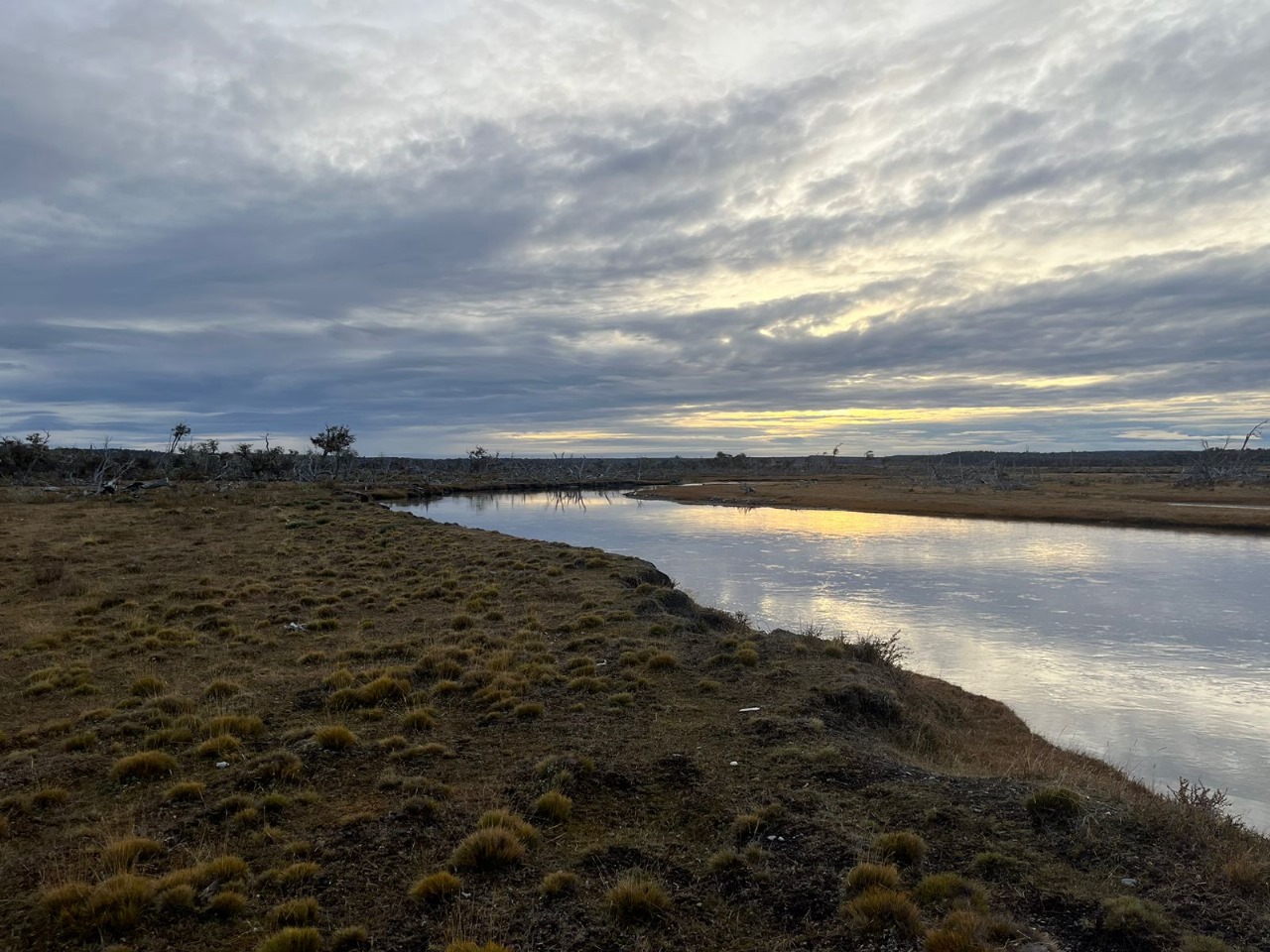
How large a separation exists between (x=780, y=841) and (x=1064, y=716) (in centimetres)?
935

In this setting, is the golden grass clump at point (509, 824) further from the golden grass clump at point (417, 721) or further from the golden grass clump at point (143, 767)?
the golden grass clump at point (143, 767)

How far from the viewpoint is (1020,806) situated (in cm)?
694

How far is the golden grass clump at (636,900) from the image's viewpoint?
17.9 feet

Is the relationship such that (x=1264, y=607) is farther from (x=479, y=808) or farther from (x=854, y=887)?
(x=479, y=808)

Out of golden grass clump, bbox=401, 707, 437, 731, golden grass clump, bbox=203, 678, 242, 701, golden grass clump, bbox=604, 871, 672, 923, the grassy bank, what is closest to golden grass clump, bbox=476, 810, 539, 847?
the grassy bank

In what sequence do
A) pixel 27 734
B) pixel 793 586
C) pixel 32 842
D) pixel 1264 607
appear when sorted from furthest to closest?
pixel 793 586, pixel 1264 607, pixel 27 734, pixel 32 842

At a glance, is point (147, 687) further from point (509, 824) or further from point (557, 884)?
point (557, 884)

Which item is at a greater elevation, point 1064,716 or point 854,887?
point 854,887

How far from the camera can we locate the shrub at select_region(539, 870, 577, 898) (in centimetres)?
573

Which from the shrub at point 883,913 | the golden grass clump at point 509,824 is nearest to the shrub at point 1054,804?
the shrub at point 883,913

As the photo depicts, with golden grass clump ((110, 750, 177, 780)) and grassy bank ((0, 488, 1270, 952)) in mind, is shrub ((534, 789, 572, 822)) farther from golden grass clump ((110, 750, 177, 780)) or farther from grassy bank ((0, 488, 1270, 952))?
golden grass clump ((110, 750, 177, 780))

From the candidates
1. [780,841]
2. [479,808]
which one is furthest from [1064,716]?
[479,808]

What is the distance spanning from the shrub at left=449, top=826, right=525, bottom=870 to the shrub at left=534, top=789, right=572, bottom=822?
0.70 metres

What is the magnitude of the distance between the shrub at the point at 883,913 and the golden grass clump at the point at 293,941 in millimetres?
3817
